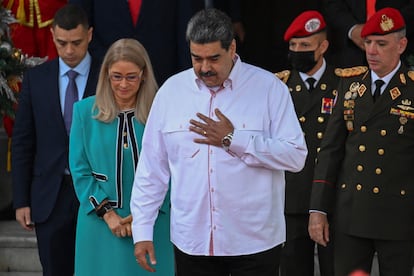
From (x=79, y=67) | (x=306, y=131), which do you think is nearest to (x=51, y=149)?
(x=79, y=67)

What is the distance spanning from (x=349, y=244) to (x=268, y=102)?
122 cm

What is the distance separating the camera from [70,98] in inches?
228

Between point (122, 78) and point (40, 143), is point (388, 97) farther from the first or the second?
point (40, 143)

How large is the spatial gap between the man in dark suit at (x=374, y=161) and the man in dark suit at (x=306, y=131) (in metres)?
0.50

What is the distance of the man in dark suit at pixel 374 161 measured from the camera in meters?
5.22

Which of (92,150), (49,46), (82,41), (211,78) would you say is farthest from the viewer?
(49,46)

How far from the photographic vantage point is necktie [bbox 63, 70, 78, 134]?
5.77 meters

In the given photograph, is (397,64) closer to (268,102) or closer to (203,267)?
(268,102)

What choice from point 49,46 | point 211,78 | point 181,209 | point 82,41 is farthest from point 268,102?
point 49,46

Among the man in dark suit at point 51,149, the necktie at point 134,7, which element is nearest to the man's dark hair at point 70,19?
the man in dark suit at point 51,149

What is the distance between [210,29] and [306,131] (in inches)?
67.1

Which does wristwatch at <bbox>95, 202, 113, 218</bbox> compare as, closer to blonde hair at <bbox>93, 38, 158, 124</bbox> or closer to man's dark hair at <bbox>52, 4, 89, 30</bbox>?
blonde hair at <bbox>93, 38, 158, 124</bbox>

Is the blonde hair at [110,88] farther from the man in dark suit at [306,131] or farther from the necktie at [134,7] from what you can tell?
the necktie at [134,7]

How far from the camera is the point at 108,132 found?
5.16 meters
